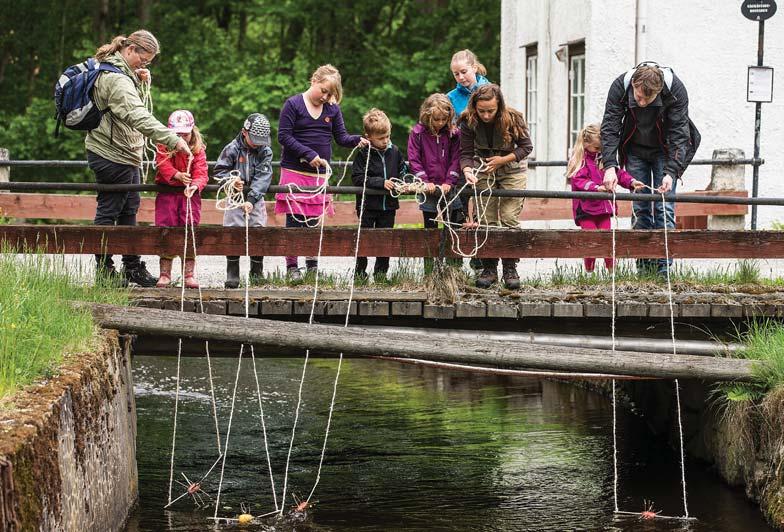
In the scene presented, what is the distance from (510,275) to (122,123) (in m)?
3.06

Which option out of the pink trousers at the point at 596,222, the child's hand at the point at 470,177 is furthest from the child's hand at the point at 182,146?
the pink trousers at the point at 596,222

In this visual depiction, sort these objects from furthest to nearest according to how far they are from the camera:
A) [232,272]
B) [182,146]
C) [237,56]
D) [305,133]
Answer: [237,56] → [305,133] → [232,272] → [182,146]

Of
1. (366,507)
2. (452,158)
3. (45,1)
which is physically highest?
(45,1)

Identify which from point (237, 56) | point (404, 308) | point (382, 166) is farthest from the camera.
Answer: point (237, 56)

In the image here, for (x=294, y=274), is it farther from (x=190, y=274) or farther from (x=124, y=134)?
(x=124, y=134)

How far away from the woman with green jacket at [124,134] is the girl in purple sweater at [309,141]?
1.03m

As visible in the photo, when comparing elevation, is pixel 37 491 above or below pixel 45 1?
below

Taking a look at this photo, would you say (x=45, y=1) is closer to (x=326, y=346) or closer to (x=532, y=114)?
(x=532, y=114)

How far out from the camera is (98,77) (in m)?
9.30

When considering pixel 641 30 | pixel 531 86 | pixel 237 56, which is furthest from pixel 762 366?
pixel 237 56

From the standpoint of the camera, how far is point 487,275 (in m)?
10.2

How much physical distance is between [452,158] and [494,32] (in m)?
20.7

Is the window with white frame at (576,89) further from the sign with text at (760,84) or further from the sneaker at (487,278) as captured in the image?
the sneaker at (487,278)

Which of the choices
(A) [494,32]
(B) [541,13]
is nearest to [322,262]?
(B) [541,13]
